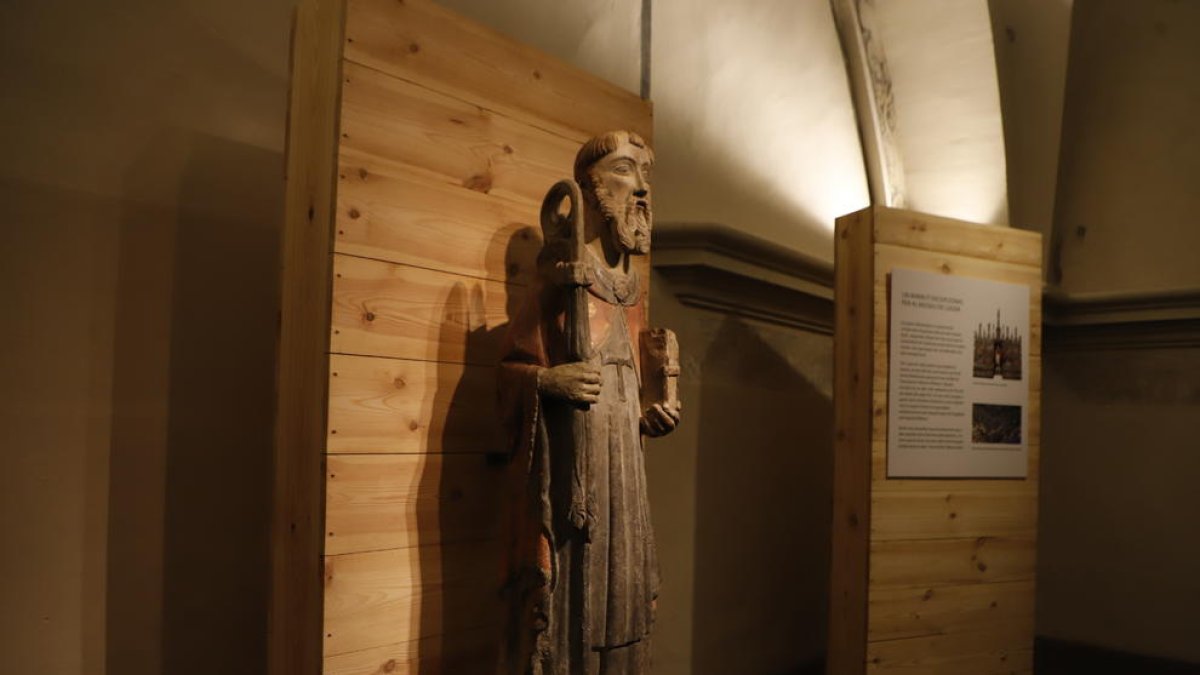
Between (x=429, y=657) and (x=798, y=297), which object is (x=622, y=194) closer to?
(x=429, y=657)

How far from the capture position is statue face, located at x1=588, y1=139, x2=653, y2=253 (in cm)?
189

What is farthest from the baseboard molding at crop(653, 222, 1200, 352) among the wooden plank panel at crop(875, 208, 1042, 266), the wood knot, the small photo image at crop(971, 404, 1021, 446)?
the wood knot

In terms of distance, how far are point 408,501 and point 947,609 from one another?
1.91 meters

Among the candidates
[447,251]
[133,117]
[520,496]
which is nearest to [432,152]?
[447,251]

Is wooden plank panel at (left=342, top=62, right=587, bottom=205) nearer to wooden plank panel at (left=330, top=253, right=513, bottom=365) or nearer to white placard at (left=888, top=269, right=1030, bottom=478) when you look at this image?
wooden plank panel at (left=330, top=253, right=513, bottom=365)

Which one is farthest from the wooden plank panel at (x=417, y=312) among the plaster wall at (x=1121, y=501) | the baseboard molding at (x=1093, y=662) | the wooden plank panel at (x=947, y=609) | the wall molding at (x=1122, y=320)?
the baseboard molding at (x=1093, y=662)

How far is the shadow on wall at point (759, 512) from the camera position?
3.20m

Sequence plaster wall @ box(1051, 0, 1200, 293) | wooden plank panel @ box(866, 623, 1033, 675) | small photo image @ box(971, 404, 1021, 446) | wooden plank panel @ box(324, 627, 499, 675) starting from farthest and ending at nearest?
plaster wall @ box(1051, 0, 1200, 293), small photo image @ box(971, 404, 1021, 446), wooden plank panel @ box(866, 623, 1033, 675), wooden plank panel @ box(324, 627, 499, 675)

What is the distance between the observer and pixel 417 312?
1.91 meters

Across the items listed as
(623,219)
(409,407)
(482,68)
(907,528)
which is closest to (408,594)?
(409,407)

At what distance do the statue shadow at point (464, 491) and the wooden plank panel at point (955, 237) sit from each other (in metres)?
1.37

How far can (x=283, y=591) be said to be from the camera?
1756 mm

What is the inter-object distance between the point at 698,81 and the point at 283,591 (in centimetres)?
236

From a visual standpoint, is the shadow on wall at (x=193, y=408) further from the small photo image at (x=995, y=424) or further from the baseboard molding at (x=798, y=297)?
the small photo image at (x=995, y=424)
